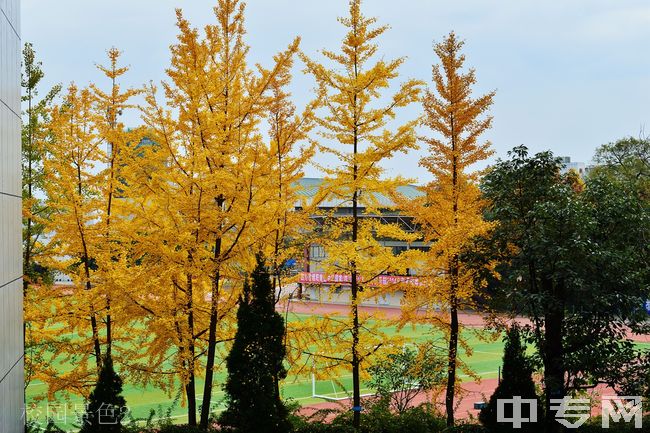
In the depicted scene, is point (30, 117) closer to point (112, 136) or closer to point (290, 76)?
point (112, 136)

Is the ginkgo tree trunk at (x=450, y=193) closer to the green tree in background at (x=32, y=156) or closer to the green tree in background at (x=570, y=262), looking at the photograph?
the green tree in background at (x=570, y=262)

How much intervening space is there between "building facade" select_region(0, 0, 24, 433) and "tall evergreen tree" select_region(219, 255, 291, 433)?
3.78m

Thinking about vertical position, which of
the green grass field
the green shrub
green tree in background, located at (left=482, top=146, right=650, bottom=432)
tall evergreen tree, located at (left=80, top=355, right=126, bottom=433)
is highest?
green tree in background, located at (left=482, top=146, right=650, bottom=432)

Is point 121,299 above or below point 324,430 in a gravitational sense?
above

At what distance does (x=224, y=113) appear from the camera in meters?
13.9

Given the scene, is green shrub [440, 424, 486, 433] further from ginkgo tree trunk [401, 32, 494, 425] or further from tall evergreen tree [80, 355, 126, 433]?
tall evergreen tree [80, 355, 126, 433]

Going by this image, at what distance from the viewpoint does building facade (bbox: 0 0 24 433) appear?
40.4 ft

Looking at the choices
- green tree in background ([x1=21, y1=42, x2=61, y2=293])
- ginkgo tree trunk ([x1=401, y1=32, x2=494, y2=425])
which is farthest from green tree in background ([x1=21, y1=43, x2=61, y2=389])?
ginkgo tree trunk ([x1=401, y1=32, x2=494, y2=425])

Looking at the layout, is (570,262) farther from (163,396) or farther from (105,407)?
(163,396)

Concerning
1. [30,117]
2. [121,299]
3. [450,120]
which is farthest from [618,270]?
[30,117]

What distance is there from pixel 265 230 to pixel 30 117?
28.1 feet

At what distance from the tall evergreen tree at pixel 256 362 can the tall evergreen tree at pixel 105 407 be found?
1.87 m

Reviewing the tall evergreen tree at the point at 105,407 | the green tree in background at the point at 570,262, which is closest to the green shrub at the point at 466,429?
the green tree in background at the point at 570,262

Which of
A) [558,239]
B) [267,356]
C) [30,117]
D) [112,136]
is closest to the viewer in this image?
[267,356]
